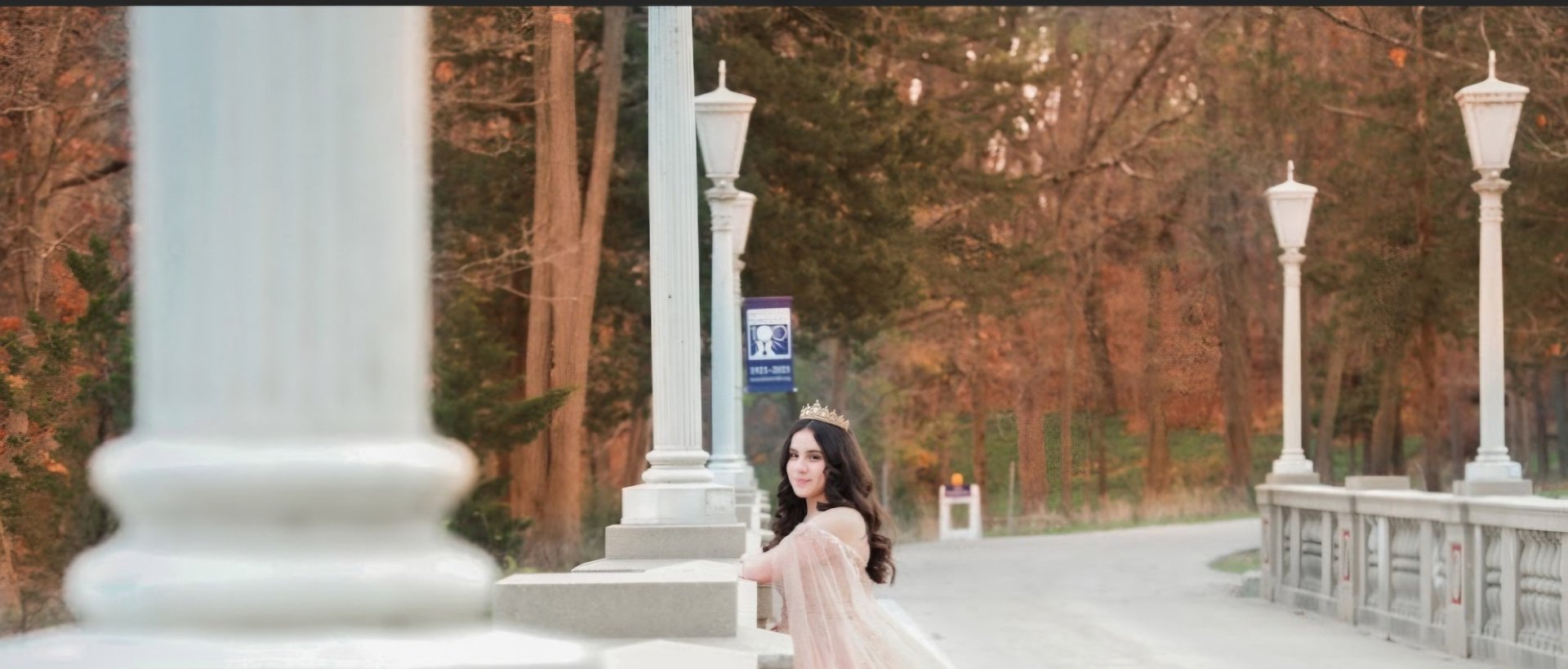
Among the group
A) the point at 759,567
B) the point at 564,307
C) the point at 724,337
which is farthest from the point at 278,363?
the point at 564,307

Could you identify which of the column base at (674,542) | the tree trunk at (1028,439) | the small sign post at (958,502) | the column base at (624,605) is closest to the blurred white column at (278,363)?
the column base at (624,605)

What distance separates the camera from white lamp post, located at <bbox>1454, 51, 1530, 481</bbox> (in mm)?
18344

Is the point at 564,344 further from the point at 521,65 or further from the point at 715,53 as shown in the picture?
the point at 715,53

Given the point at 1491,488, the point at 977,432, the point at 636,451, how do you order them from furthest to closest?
1. the point at 977,432
2. the point at 636,451
3. the point at 1491,488

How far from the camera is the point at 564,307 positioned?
31.0 meters

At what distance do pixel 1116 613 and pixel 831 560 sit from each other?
14619 millimetres

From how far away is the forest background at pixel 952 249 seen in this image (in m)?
21.3

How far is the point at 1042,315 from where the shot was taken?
47.8m

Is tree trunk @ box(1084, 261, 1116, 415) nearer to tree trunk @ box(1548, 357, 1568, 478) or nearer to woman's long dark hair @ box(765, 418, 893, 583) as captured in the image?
tree trunk @ box(1548, 357, 1568, 478)

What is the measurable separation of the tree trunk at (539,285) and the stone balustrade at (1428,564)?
32.1ft

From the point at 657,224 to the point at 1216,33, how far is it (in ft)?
115

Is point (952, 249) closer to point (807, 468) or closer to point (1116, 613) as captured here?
point (1116, 613)

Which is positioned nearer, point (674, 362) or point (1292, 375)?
point (674, 362)

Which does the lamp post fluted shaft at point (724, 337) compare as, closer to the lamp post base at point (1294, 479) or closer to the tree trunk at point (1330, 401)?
the lamp post base at point (1294, 479)
